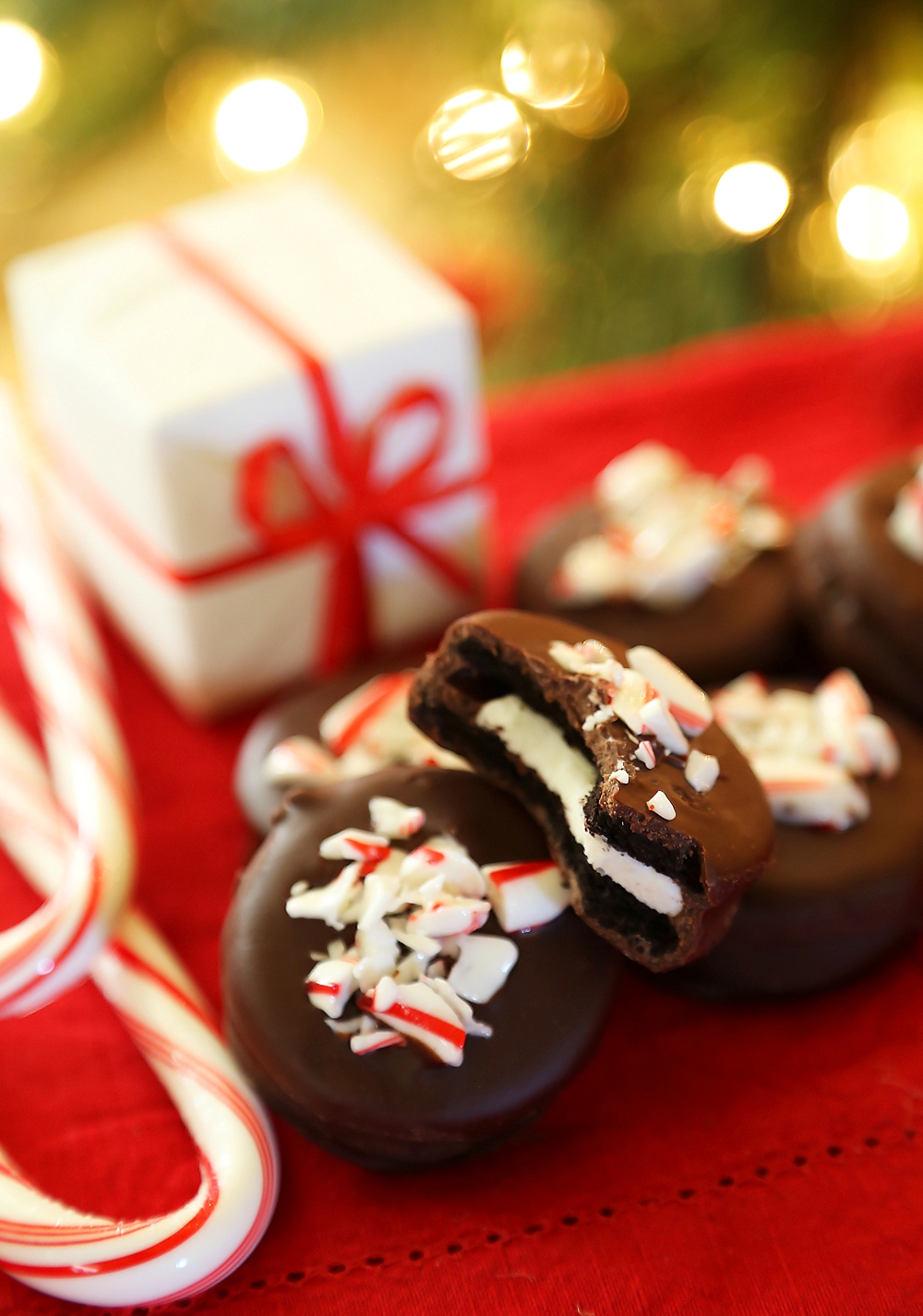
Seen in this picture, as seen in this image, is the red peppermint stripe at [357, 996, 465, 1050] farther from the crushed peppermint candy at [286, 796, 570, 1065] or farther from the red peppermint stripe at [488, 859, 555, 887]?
the red peppermint stripe at [488, 859, 555, 887]

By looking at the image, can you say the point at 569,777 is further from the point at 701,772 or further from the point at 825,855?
the point at 825,855

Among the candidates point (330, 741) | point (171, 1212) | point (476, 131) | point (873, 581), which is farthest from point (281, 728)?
point (476, 131)

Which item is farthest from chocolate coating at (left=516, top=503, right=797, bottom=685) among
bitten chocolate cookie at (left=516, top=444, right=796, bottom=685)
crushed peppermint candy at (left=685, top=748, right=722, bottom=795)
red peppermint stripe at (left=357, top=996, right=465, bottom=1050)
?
red peppermint stripe at (left=357, top=996, right=465, bottom=1050)

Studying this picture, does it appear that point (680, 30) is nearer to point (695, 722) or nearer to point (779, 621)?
point (779, 621)

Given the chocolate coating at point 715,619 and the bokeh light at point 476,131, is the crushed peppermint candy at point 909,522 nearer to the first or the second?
the chocolate coating at point 715,619

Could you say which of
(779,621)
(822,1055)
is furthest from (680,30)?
Result: (822,1055)

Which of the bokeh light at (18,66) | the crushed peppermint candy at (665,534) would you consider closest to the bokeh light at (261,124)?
the bokeh light at (18,66)

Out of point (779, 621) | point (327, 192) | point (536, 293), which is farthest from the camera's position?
point (536, 293)
